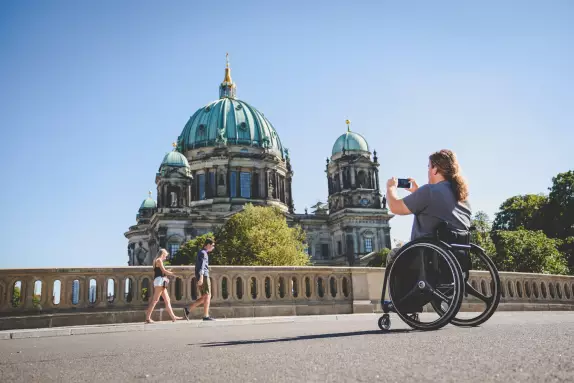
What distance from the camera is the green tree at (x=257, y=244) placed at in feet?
122

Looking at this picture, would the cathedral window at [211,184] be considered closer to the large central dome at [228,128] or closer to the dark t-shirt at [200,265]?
the large central dome at [228,128]

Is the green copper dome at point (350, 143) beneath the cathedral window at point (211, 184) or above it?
above

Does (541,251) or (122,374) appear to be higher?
(541,251)

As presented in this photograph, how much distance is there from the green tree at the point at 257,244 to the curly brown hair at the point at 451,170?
31.2 m

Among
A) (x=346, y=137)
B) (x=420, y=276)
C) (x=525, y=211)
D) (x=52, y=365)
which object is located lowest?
(x=52, y=365)

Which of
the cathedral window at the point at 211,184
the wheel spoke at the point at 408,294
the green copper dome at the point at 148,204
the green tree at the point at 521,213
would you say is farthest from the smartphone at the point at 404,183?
the green copper dome at the point at 148,204

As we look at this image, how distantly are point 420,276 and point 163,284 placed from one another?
6.46 m

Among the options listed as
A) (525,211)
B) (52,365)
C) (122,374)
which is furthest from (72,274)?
(525,211)

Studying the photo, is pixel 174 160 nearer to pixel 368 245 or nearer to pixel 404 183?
pixel 368 245

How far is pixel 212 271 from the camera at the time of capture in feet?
36.8

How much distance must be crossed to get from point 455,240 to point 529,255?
86.9 feet

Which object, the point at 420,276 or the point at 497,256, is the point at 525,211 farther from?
the point at 420,276

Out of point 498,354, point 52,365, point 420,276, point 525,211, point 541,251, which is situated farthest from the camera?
point 525,211

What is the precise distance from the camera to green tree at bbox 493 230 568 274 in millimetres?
27156
